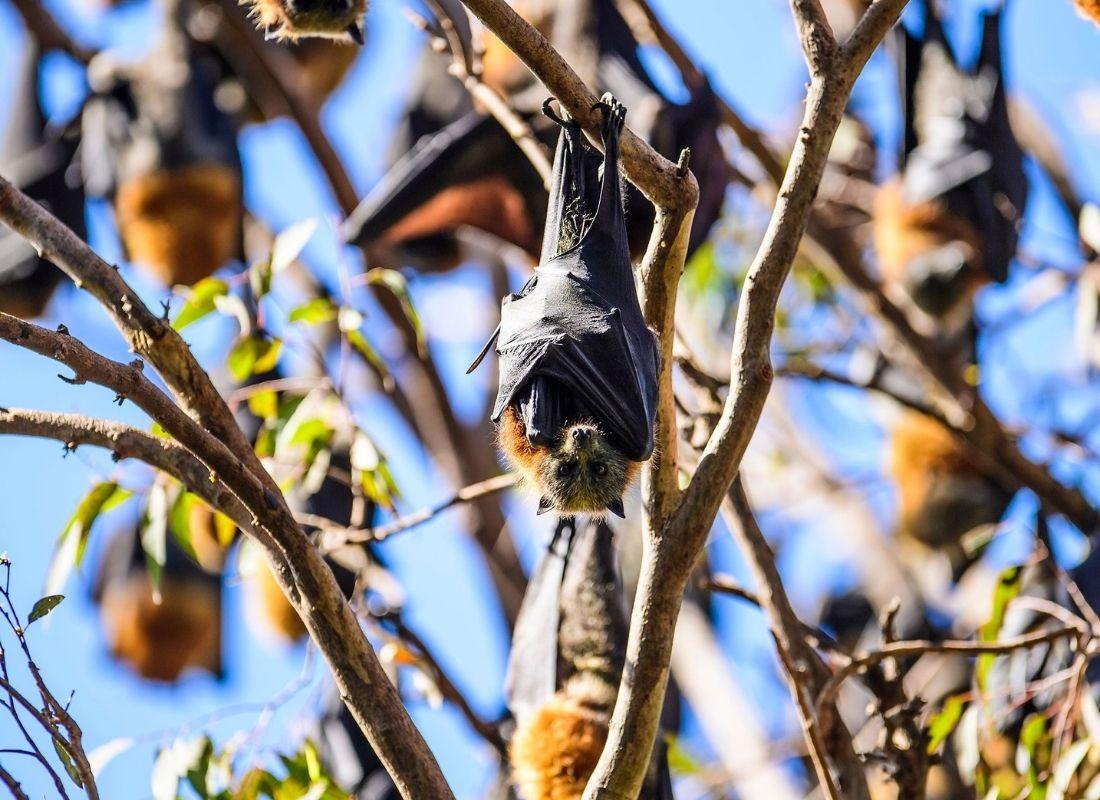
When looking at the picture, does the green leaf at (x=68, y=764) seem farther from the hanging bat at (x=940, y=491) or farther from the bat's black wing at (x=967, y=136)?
the hanging bat at (x=940, y=491)

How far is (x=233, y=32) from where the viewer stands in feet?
22.4

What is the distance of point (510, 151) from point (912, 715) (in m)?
2.93

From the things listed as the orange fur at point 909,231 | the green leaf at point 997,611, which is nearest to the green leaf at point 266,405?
the green leaf at point 997,611

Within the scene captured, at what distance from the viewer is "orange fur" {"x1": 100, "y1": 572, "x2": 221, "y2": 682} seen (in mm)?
7910

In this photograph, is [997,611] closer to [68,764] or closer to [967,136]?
[68,764]

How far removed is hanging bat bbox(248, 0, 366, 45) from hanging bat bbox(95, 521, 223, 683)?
4.89m

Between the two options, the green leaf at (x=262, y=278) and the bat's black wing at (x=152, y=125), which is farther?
the bat's black wing at (x=152, y=125)

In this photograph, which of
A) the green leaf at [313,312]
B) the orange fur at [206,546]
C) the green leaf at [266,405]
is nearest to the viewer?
the green leaf at [313,312]

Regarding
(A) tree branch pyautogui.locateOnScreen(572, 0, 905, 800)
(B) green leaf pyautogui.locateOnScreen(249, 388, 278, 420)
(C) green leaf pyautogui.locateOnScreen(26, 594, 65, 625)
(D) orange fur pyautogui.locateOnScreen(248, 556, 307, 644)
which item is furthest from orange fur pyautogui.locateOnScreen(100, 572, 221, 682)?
(A) tree branch pyautogui.locateOnScreen(572, 0, 905, 800)

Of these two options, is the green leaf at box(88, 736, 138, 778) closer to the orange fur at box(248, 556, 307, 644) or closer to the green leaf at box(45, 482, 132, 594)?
the green leaf at box(45, 482, 132, 594)

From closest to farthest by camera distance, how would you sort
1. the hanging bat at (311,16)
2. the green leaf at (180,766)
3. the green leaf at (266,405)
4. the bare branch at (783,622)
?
the bare branch at (783,622)
the hanging bat at (311,16)
the green leaf at (180,766)
the green leaf at (266,405)

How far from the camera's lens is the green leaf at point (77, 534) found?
11.2 feet

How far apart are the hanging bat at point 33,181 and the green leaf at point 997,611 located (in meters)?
4.07

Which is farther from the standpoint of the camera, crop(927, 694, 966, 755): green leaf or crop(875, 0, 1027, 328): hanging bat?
crop(875, 0, 1027, 328): hanging bat
